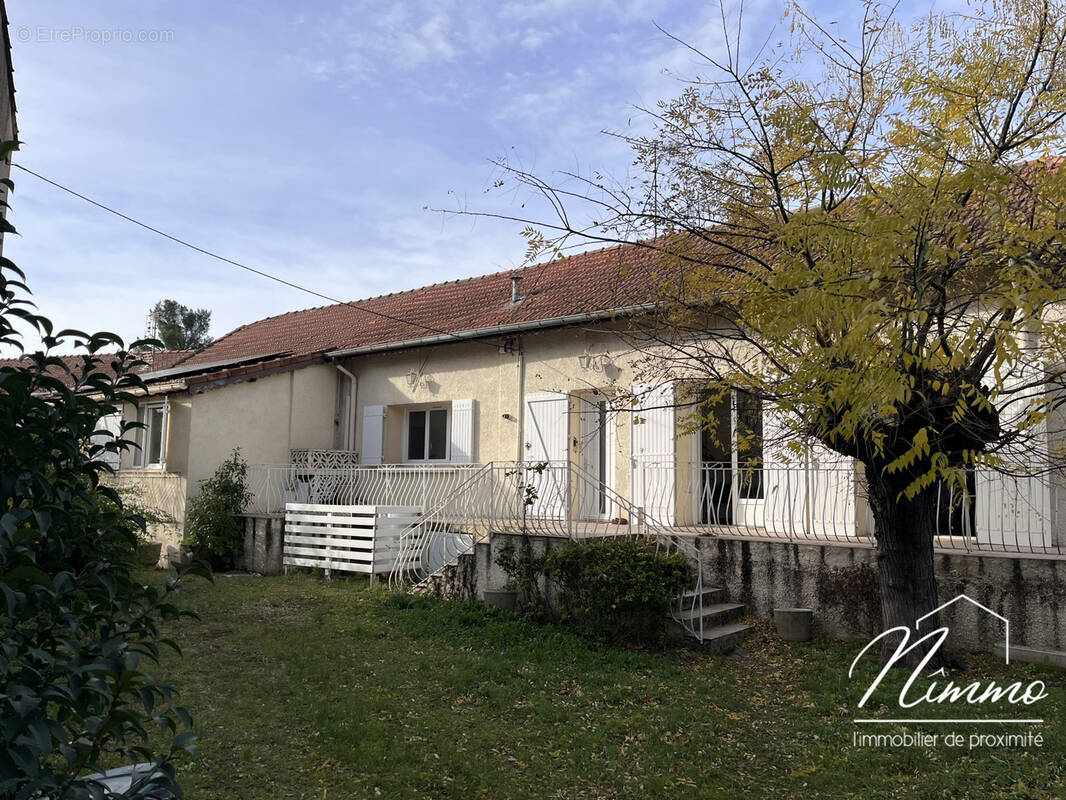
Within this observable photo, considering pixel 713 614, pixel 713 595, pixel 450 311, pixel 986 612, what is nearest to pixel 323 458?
pixel 450 311

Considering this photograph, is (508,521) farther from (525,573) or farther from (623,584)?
(623,584)

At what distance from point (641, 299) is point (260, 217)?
666cm

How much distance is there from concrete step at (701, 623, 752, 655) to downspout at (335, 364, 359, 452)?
8.88m

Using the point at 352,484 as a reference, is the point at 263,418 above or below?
above

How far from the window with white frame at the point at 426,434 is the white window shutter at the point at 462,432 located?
26.6 inches

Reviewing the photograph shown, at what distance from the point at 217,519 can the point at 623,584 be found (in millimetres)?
7523

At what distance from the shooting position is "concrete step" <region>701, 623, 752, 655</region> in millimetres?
7379

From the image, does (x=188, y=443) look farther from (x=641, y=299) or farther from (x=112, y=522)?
(x=112, y=522)

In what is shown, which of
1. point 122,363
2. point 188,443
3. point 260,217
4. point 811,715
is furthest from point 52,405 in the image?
point 188,443

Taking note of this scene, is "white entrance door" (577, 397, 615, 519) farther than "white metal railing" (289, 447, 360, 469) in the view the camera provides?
No

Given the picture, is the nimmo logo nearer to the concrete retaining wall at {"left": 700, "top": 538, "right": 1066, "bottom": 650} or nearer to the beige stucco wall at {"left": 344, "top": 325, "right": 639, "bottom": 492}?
the concrete retaining wall at {"left": 700, "top": 538, "right": 1066, "bottom": 650}

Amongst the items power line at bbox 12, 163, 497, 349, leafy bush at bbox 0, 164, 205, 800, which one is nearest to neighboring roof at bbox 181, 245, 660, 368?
power line at bbox 12, 163, 497, 349

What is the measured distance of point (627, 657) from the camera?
22.8 feet

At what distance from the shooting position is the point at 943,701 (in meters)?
5.73
